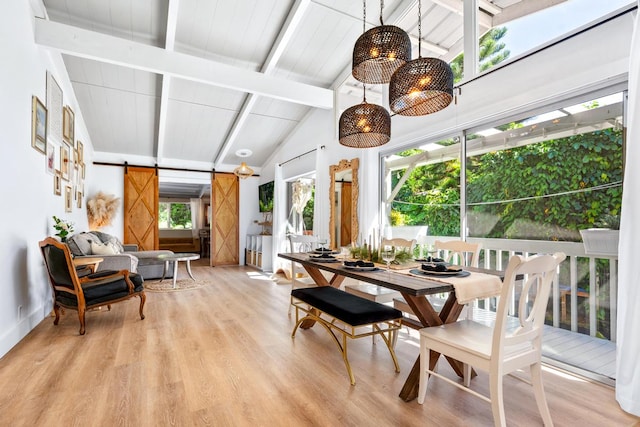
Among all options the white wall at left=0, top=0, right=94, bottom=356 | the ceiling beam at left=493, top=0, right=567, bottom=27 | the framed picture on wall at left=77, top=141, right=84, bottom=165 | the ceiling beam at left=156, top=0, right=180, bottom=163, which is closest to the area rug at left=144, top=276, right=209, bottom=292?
the white wall at left=0, top=0, right=94, bottom=356

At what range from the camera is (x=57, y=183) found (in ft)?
Result: 13.3

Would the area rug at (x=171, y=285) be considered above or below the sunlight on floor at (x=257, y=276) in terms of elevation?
above

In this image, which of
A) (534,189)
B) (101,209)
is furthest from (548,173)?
(101,209)

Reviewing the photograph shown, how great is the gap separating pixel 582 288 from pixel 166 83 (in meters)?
5.32

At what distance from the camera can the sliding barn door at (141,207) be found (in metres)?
7.25

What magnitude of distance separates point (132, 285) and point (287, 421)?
2.56 metres

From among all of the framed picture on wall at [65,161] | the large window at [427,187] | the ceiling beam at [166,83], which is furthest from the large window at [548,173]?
the framed picture on wall at [65,161]

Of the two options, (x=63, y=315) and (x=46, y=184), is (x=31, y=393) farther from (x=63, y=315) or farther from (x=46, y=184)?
(x=46, y=184)

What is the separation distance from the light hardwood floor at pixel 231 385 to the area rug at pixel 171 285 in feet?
5.75

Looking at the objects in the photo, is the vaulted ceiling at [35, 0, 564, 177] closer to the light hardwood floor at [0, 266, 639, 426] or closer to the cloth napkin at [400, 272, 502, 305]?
the cloth napkin at [400, 272, 502, 305]

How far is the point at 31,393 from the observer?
201 cm

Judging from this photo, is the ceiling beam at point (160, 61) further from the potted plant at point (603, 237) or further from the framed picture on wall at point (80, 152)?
the potted plant at point (603, 237)

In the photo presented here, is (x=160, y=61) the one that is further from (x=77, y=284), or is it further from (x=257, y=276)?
(x=257, y=276)

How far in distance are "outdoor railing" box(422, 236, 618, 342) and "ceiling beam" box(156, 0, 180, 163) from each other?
164 inches
